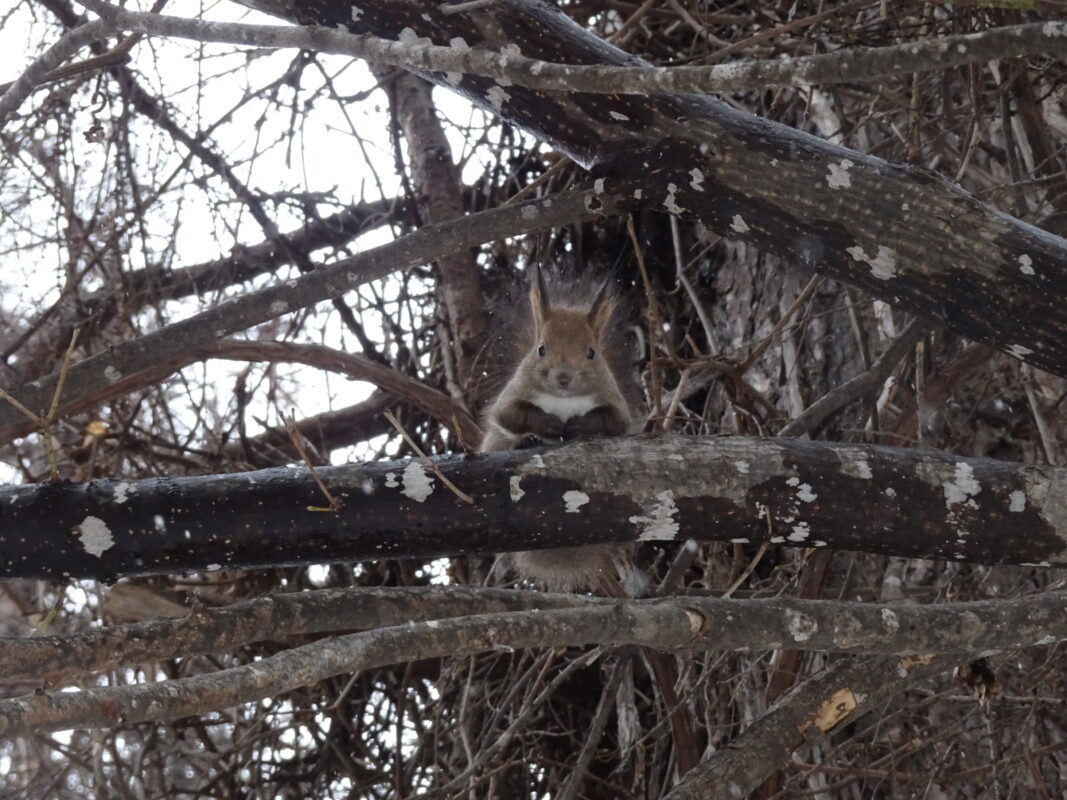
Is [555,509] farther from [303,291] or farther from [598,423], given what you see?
[598,423]

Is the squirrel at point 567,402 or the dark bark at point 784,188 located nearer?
the dark bark at point 784,188

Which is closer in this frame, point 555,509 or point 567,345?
point 555,509

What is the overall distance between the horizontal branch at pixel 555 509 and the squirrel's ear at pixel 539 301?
53.9 inches

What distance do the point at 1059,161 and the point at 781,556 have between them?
1455mm

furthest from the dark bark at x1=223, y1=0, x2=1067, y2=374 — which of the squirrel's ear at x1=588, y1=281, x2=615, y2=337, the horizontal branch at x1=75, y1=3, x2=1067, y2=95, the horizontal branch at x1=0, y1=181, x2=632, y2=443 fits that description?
the squirrel's ear at x1=588, y1=281, x2=615, y2=337

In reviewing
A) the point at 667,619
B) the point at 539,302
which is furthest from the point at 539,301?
the point at 667,619

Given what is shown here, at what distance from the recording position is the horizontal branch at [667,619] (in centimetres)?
156

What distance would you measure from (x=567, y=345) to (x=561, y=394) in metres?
0.17

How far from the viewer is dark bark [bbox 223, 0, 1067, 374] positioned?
218 cm

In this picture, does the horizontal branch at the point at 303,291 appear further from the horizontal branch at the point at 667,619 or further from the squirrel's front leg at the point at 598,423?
the squirrel's front leg at the point at 598,423

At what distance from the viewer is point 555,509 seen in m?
2.09

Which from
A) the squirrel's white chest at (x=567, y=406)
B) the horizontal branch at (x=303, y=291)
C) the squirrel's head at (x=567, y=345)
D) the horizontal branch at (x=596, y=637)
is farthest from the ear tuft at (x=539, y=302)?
the horizontal branch at (x=596, y=637)

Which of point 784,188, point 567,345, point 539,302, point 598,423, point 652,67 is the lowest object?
point 598,423

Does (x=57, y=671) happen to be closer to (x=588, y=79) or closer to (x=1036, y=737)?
(x=588, y=79)
